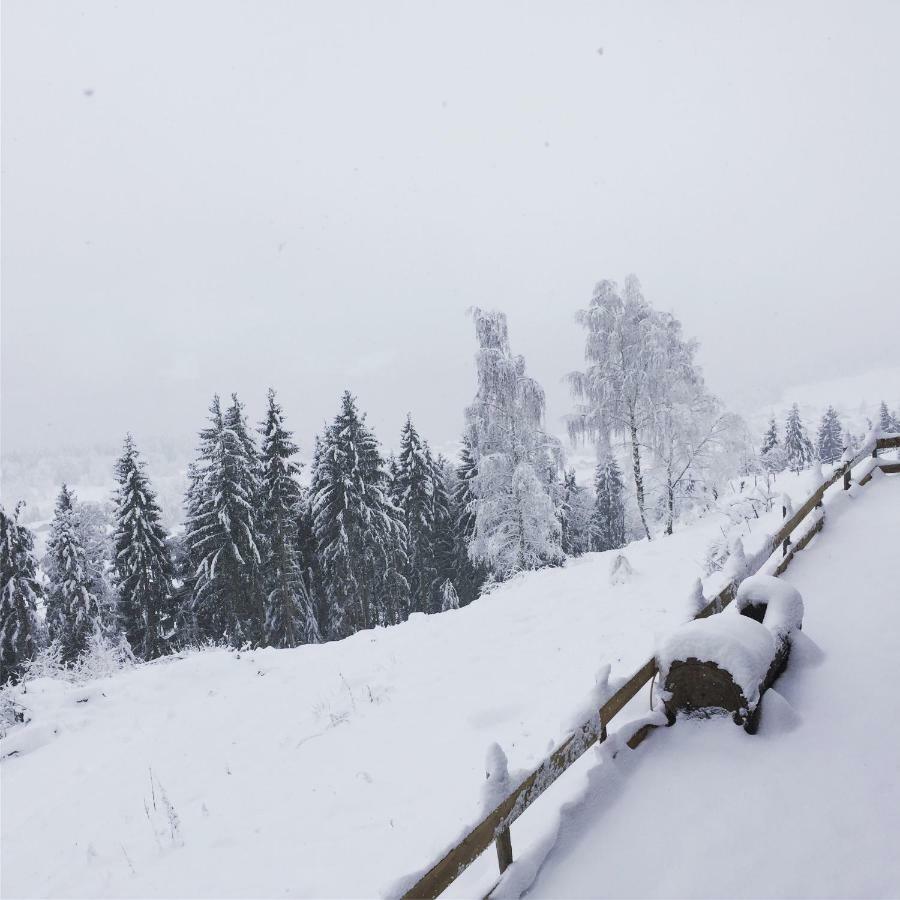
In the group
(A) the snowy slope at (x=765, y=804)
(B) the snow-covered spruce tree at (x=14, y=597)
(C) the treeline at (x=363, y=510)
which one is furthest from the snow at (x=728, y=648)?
(B) the snow-covered spruce tree at (x=14, y=597)

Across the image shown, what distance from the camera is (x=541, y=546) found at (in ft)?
71.9

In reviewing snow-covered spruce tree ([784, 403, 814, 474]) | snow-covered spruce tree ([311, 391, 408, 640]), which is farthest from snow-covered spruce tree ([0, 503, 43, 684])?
snow-covered spruce tree ([784, 403, 814, 474])

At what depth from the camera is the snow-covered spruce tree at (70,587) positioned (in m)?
28.4

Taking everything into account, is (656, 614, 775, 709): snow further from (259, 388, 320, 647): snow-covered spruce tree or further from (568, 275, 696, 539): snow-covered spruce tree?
(259, 388, 320, 647): snow-covered spruce tree

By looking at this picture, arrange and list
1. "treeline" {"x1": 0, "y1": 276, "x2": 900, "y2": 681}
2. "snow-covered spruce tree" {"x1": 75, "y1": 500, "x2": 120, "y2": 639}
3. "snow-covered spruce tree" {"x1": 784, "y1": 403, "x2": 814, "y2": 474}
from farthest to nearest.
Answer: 1. "snow-covered spruce tree" {"x1": 784, "y1": 403, "x2": 814, "y2": 474}
2. "snow-covered spruce tree" {"x1": 75, "y1": 500, "x2": 120, "y2": 639}
3. "treeline" {"x1": 0, "y1": 276, "x2": 900, "y2": 681}

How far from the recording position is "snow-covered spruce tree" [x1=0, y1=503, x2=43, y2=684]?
89.5 feet

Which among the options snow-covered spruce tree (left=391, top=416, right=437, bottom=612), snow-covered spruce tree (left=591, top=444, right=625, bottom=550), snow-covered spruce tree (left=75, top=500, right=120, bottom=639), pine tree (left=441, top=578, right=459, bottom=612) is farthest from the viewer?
snow-covered spruce tree (left=591, top=444, right=625, bottom=550)

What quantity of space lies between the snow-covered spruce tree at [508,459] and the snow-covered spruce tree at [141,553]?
55.0ft

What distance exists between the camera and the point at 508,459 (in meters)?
21.6

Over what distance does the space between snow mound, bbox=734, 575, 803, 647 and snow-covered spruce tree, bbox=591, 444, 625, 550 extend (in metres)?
50.2

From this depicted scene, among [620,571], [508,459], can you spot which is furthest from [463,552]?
[620,571]

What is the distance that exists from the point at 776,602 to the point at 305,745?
19.7ft

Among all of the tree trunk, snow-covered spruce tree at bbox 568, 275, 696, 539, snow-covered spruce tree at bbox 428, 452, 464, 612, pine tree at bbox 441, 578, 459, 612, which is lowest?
pine tree at bbox 441, 578, 459, 612

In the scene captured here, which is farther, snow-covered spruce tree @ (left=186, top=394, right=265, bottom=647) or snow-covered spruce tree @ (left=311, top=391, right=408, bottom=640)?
snow-covered spruce tree @ (left=311, top=391, right=408, bottom=640)
